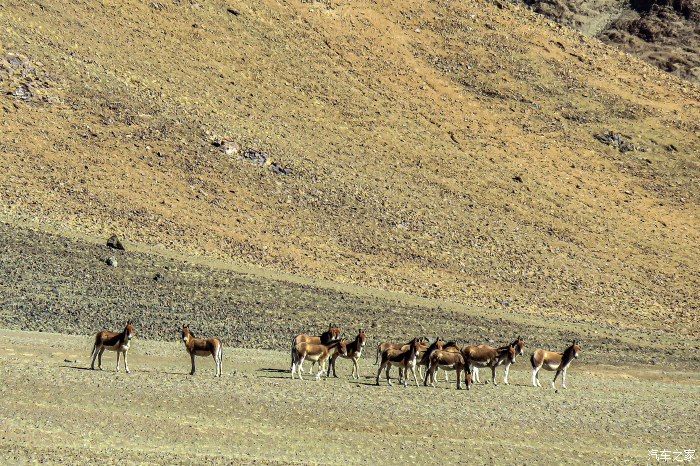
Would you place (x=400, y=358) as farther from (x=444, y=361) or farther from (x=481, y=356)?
(x=481, y=356)

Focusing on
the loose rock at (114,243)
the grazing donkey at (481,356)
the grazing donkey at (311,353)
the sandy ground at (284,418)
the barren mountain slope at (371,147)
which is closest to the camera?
the sandy ground at (284,418)

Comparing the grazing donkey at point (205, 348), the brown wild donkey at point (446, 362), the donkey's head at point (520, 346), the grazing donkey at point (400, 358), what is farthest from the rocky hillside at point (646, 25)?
the grazing donkey at point (205, 348)

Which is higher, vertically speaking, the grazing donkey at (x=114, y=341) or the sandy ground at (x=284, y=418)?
the grazing donkey at (x=114, y=341)

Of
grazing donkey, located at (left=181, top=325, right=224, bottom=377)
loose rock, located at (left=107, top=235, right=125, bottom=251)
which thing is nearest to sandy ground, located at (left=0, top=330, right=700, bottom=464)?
grazing donkey, located at (left=181, top=325, right=224, bottom=377)

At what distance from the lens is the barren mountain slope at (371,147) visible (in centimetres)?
5350

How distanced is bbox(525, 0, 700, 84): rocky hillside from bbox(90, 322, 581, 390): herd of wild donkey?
81.5m

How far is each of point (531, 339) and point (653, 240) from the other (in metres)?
25.7

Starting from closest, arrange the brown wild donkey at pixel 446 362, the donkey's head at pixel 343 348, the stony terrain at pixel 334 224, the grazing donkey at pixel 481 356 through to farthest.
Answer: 1. the stony terrain at pixel 334 224
2. the brown wild donkey at pixel 446 362
3. the donkey's head at pixel 343 348
4. the grazing donkey at pixel 481 356

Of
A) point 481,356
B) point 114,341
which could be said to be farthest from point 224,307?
point 114,341

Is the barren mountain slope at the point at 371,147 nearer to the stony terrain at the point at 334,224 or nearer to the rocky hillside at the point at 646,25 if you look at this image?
the stony terrain at the point at 334,224

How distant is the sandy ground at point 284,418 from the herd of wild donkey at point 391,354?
2.03 ft

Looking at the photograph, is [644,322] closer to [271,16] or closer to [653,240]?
[653,240]

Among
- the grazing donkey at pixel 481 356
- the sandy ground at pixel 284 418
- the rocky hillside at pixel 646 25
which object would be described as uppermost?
the rocky hillside at pixel 646 25

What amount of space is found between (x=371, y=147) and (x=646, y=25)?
58.5 m
